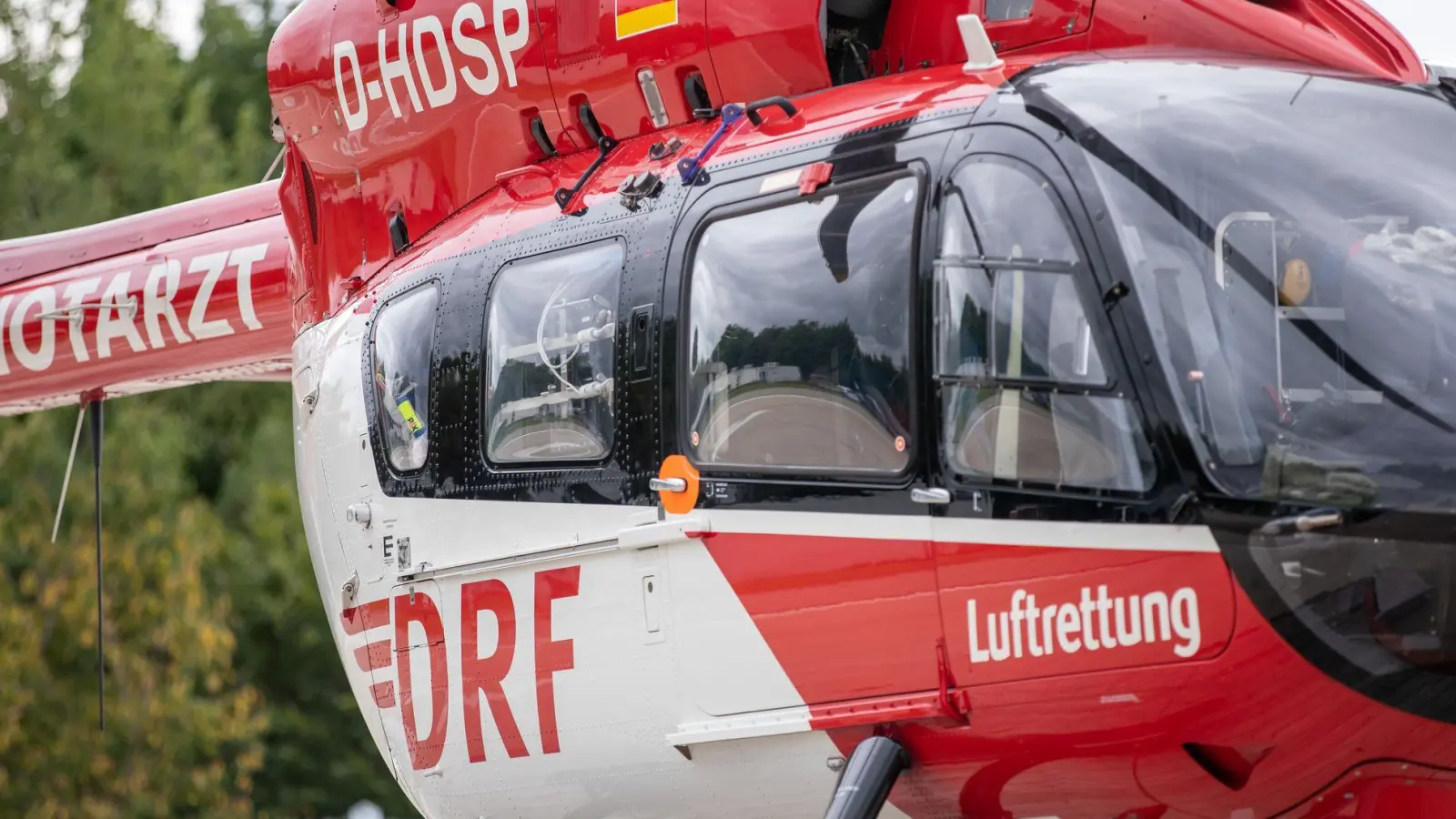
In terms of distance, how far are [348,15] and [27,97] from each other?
1756 cm

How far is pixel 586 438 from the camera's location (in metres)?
5.94

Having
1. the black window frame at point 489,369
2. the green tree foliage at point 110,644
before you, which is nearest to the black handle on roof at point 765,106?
the black window frame at point 489,369

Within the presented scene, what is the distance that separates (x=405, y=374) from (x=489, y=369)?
0.55 meters

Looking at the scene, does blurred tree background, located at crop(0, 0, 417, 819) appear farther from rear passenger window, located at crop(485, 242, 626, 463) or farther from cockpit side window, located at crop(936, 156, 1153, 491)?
cockpit side window, located at crop(936, 156, 1153, 491)

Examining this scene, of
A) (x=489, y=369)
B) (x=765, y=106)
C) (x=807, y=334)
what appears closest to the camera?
(x=807, y=334)

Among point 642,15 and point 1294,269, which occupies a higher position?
point 642,15

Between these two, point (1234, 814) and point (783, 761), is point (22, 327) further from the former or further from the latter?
point (1234, 814)

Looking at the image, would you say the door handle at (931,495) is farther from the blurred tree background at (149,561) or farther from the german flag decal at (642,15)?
the blurred tree background at (149,561)

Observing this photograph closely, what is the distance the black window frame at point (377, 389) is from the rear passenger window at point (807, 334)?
1.31m

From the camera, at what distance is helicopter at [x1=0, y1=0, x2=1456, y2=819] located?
448 cm

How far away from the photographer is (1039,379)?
4.70 m

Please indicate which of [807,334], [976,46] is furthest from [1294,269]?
[807,334]

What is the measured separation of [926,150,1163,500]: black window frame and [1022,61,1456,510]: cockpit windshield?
0.35ft

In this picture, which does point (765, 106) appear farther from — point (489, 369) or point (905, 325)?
point (489, 369)
